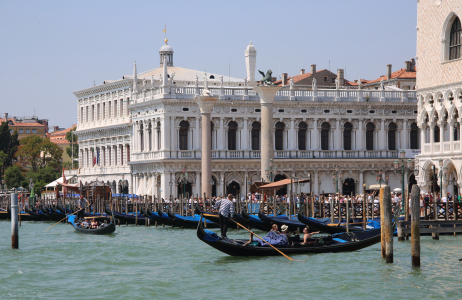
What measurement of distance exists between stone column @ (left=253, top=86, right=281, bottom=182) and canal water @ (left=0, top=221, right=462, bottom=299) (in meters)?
9.02

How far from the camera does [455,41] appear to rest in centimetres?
3288

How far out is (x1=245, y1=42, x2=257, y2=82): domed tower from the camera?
152ft

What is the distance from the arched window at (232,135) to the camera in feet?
150

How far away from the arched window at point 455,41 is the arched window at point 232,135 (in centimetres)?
1494

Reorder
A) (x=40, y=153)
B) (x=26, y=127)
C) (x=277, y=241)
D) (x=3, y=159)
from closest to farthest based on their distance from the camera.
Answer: (x=277, y=241) < (x=40, y=153) < (x=3, y=159) < (x=26, y=127)

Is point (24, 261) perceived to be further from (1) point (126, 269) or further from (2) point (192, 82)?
(2) point (192, 82)

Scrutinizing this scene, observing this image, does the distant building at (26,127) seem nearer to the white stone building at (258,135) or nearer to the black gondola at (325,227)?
the white stone building at (258,135)

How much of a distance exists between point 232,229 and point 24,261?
10.7 meters

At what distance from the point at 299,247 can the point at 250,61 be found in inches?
1090

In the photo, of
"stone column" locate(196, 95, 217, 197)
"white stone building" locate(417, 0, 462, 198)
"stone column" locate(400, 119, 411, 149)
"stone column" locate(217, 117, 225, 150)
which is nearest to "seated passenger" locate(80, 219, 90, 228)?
"stone column" locate(196, 95, 217, 197)

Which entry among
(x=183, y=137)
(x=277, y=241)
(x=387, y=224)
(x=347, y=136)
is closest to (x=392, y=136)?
(x=347, y=136)

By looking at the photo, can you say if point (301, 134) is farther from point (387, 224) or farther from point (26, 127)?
point (26, 127)

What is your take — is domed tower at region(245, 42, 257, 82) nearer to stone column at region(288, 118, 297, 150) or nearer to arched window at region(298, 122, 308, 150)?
stone column at region(288, 118, 297, 150)

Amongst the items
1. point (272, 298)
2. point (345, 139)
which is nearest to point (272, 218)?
point (272, 298)
